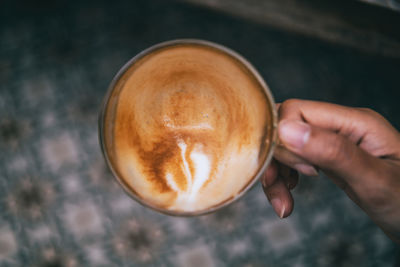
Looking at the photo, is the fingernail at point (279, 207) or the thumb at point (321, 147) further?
the fingernail at point (279, 207)

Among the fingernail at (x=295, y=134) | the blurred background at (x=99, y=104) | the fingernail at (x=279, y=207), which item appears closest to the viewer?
the fingernail at (x=295, y=134)

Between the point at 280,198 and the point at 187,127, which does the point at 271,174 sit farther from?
the point at 187,127

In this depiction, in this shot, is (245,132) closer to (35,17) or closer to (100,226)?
(100,226)

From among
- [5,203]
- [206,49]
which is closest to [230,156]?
[206,49]

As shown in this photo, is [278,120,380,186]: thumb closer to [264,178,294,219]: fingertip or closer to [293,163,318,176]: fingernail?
[293,163,318,176]: fingernail

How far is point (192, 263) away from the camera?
872 millimetres

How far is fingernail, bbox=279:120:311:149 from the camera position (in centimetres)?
36

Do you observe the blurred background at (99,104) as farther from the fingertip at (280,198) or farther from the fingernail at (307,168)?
the fingernail at (307,168)

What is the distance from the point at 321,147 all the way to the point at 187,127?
192 millimetres

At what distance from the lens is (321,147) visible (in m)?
0.36

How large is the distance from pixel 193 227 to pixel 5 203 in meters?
0.64

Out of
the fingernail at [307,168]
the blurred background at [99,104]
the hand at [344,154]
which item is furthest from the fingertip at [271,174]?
the blurred background at [99,104]

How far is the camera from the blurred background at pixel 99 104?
2.84 feet

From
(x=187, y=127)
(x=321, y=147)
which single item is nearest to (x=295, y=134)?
(x=321, y=147)
